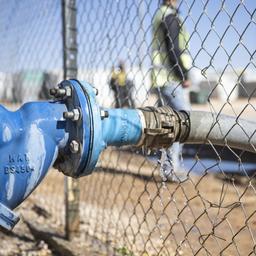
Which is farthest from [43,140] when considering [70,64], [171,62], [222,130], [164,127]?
[171,62]

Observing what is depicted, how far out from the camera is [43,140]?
143 centimetres

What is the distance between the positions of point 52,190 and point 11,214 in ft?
10.5

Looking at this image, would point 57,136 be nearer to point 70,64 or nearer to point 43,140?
point 43,140

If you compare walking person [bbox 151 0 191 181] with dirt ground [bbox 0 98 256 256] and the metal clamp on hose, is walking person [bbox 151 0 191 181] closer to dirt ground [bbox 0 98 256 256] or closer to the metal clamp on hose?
dirt ground [bbox 0 98 256 256]

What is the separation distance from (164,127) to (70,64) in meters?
1.41

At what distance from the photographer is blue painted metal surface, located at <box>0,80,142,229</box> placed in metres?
1.40

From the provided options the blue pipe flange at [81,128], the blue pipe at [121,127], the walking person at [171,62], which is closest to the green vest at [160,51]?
the walking person at [171,62]

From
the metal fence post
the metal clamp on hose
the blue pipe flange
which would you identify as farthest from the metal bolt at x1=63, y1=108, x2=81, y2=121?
the metal fence post

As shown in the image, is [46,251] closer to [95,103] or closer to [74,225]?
[74,225]

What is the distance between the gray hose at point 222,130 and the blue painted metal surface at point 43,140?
1.01ft

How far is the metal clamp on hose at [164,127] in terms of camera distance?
1.56 meters

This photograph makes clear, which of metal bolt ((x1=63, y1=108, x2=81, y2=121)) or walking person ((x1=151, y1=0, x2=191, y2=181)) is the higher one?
walking person ((x1=151, y1=0, x2=191, y2=181))

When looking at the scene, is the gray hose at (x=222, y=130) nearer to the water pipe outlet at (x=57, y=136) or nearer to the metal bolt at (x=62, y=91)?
the water pipe outlet at (x=57, y=136)

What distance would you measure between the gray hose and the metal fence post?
4.52 ft
